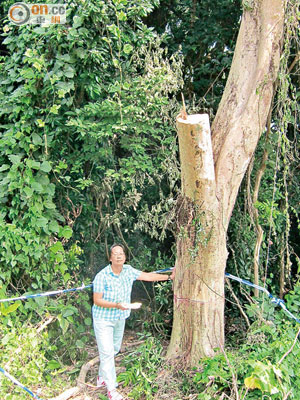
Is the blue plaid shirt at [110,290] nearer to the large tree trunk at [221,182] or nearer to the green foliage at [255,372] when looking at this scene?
the large tree trunk at [221,182]

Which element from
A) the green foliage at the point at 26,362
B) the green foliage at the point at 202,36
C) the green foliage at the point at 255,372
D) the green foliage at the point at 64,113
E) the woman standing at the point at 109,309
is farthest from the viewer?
the green foliage at the point at 202,36

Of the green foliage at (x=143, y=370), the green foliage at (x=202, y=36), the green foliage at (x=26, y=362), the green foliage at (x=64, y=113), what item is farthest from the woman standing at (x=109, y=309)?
the green foliage at (x=202, y=36)

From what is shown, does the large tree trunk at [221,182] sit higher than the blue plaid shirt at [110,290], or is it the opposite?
the large tree trunk at [221,182]

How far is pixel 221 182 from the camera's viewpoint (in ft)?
12.2

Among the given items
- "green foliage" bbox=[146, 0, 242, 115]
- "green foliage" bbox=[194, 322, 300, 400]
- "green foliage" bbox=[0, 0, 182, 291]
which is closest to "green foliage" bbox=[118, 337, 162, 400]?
"green foliage" bbox=[194, 322, 300, 400]

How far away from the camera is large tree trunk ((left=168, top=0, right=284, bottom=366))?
12.0 ft

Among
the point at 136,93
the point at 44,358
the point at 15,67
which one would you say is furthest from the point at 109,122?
the point at 44,358

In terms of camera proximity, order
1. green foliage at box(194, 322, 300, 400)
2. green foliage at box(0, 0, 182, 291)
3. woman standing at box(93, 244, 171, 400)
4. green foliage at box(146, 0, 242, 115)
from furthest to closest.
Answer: green foliage at box(146, 0, 242, 115) → green foliage at box(0, 0, 182, 291) → woman standing at box(93, 244, 171, 400) → green foliage at box(194, 322, 300, 400)

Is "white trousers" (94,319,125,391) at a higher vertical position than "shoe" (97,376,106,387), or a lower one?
higher

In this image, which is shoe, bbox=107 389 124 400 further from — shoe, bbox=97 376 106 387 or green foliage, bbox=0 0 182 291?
green foliage, bbox=0 0 182 291

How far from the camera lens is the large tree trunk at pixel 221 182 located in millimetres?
3652

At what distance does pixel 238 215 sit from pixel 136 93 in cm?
191

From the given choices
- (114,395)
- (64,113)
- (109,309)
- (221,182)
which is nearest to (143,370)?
(114,395)

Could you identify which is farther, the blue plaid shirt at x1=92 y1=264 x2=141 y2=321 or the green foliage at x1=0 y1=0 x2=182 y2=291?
the green foliage at x1=0 y1=0 x2=182 y2=291
